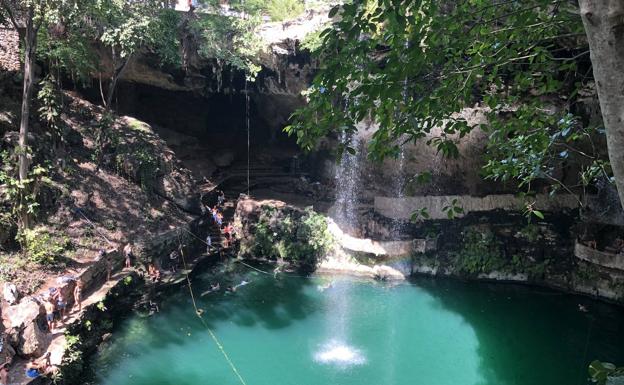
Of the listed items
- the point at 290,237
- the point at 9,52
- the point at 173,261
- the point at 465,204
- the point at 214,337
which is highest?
the point at 9,52

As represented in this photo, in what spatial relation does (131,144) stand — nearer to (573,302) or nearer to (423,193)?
(423,193)

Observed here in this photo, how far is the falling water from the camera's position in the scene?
53.8 ft

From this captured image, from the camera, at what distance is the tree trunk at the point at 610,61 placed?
179cm

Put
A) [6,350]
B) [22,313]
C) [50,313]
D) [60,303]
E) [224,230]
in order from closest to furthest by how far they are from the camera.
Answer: [6,350]
[22,313]
[50,313]
[60,303]
[224,230]

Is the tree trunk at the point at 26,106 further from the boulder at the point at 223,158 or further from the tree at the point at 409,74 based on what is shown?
the boulder at the point at 223,158

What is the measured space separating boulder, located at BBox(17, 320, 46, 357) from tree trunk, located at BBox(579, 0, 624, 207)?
8.88 m

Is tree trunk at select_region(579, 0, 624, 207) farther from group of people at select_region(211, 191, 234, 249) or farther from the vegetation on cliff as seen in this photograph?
group of people at select_region(211, 191, 234, 249)

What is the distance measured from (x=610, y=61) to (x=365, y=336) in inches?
398

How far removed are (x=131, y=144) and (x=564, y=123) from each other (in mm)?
13662

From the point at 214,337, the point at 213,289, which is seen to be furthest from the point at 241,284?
the point at 214,337

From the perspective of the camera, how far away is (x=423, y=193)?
15.8 m

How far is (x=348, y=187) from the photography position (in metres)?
18.1

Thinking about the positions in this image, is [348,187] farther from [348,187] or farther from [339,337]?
[339,337]

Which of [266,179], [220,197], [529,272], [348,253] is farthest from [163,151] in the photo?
[529,272]
